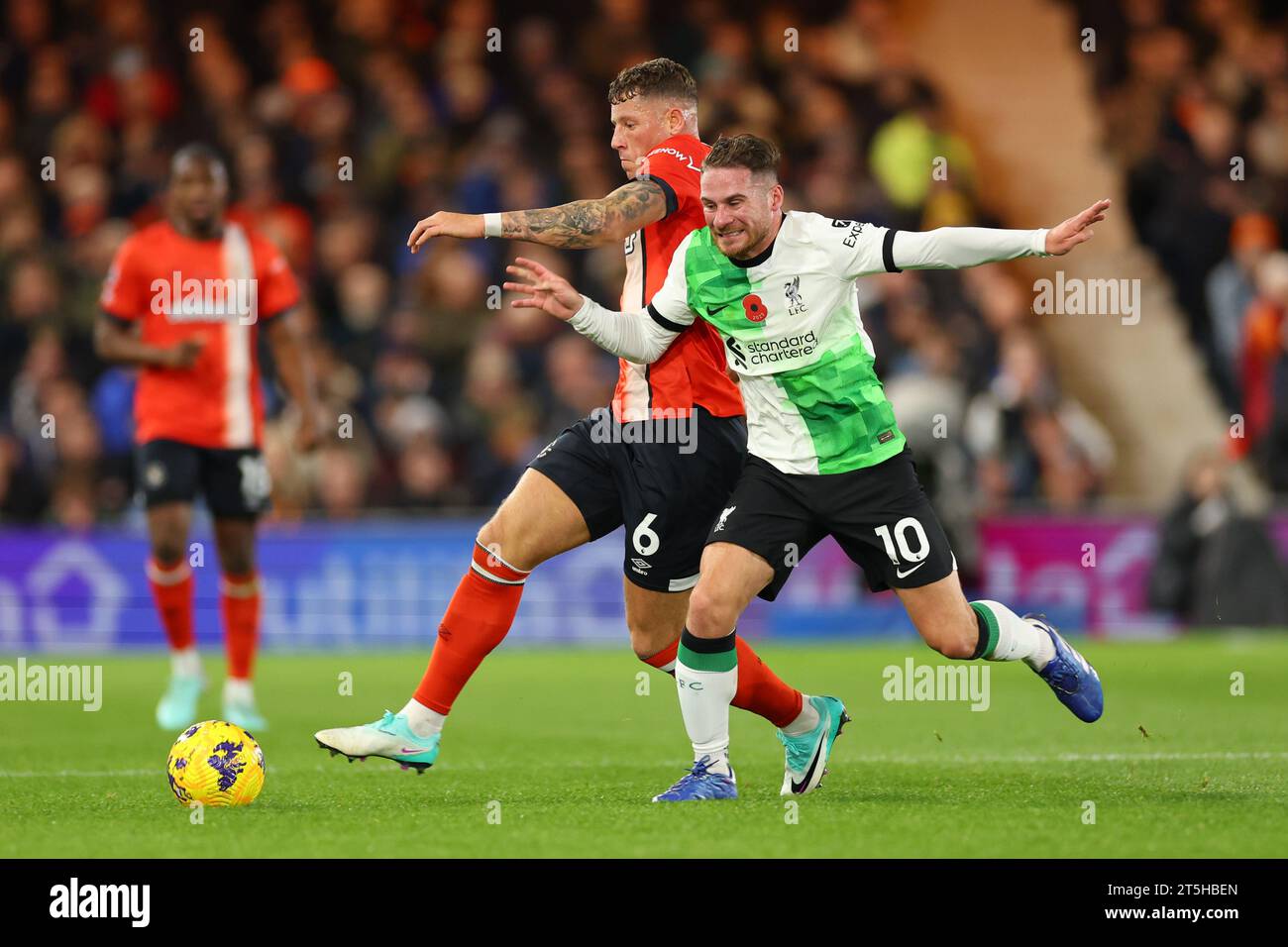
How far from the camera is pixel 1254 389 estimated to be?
51.5 ft

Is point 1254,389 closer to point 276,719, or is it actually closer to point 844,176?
point 844,176

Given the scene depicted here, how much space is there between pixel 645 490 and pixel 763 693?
33.5 inches

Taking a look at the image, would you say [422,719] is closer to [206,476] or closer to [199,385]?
[206,476]

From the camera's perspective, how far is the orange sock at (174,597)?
993 centimetres

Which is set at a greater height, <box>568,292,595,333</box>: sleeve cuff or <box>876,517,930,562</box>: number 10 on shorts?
<box>568,292,595,333</box>: sleeve cuff

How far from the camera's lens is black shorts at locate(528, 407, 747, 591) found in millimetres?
7027

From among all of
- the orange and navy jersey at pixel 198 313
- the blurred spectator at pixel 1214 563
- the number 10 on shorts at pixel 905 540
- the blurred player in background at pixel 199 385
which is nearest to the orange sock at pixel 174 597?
the blurred player in background at pixel 199 385

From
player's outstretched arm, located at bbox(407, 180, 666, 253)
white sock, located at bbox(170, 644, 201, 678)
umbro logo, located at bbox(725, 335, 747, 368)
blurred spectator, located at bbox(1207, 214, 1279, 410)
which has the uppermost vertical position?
blurred spectator, located at bbox(1207, 214, 1279, 410)

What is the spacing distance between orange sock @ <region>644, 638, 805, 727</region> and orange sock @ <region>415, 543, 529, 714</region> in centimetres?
66

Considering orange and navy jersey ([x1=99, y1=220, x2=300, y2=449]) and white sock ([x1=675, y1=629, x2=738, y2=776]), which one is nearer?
white sock ([x1=675, y1=629, x2=738, y2=776])

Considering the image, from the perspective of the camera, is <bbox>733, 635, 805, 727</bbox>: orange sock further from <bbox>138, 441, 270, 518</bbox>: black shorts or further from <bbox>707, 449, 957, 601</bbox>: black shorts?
<bbox>138, 441, 270, 518</bbox>: black shorts

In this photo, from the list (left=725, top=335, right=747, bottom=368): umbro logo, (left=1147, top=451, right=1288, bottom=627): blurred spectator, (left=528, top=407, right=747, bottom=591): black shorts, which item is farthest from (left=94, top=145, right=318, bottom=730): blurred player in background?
(left=1147, top=451, right=1288, bottom=627): blurred spectator
